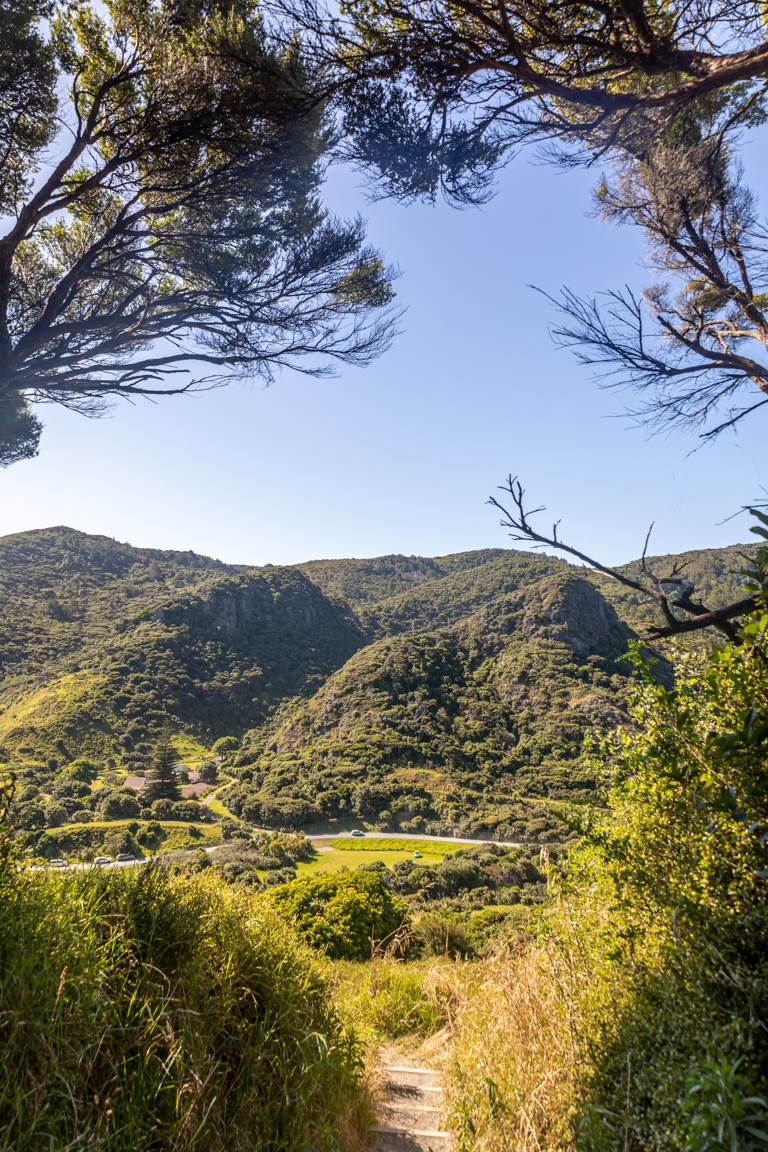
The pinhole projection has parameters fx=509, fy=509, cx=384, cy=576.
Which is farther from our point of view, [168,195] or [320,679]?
[320,679]

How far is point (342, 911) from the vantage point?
792 centimetres

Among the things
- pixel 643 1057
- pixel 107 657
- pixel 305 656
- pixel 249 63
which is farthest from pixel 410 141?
pixel 305 656

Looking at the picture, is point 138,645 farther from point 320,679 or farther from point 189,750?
point 320,679

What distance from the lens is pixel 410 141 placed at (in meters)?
3.54

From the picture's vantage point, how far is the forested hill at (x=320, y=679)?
3416cm

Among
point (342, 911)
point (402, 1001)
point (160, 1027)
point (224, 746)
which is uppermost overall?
point (160, 1027)

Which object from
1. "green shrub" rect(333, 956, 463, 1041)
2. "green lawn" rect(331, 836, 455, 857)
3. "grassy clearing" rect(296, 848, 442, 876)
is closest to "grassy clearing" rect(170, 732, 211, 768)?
"green lawn" rect(331, 836, 455, 857)

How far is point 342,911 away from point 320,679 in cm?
4796

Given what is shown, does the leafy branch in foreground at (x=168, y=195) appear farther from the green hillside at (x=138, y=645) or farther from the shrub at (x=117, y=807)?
the green hillside at (x=138, y=645)

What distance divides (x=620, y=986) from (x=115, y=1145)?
6.71 ft

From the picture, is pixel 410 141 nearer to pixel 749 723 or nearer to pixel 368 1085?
pixel 749 723

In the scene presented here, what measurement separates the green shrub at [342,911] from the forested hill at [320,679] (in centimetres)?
1858

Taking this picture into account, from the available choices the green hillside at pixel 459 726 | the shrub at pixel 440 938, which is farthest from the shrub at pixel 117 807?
the shrub at pixel 440 938

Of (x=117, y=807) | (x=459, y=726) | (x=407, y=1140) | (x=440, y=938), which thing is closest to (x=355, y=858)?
(x=117, y=807)
